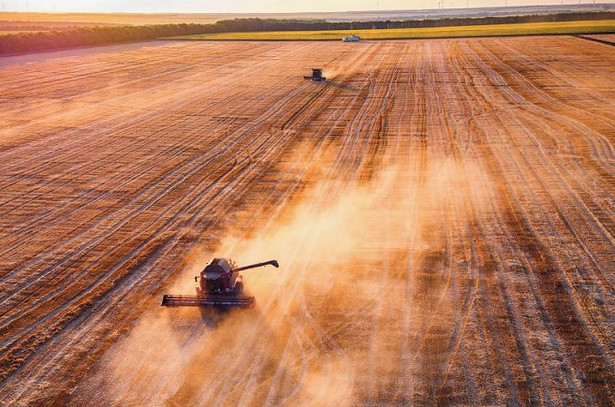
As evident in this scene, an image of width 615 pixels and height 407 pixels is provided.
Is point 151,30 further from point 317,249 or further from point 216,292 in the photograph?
point 216,292

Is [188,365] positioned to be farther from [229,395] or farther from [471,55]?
[471,55]

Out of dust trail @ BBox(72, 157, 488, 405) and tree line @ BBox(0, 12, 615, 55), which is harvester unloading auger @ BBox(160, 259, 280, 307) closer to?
dust trail @ BBox(72, 157, 488, 405)

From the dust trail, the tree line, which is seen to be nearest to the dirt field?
the dust trail

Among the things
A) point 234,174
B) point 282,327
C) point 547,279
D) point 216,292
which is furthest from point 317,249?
point 234,174

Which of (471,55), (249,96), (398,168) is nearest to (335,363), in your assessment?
(398,168)

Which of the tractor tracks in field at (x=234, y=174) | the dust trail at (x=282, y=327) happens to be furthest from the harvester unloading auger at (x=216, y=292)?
the tractor tracks in field at (x=234, y=174)
